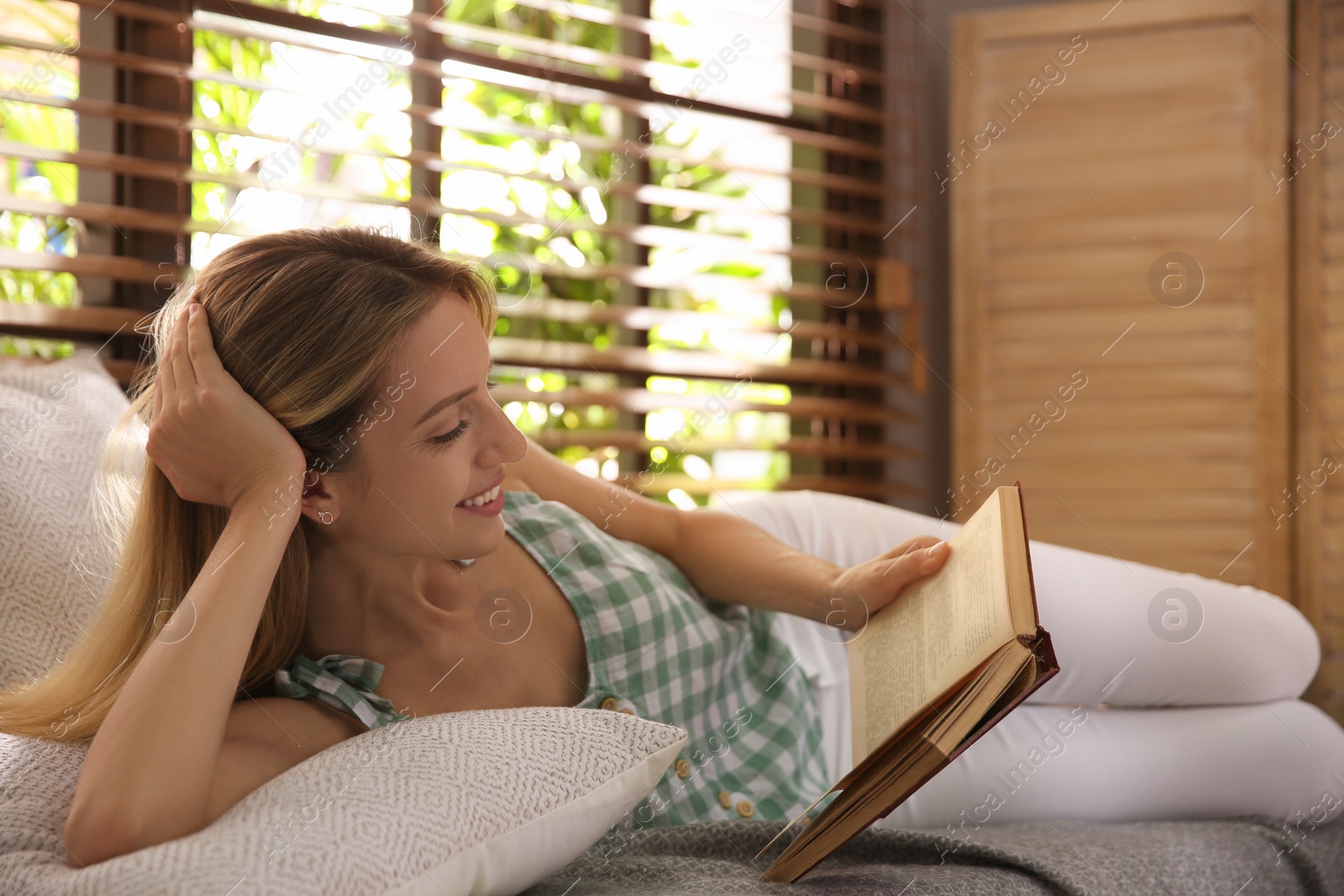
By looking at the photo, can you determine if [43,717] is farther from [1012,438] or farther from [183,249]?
[1012,438]

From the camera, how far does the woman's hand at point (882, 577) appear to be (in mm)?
886

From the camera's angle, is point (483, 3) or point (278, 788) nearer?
point (278, 788)

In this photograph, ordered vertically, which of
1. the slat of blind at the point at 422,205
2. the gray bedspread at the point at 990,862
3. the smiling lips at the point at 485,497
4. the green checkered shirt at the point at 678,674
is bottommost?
the gray bedspread at the point at 990,862

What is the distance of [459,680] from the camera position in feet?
3.37

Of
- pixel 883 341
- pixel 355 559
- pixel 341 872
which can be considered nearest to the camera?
pixel 341 872

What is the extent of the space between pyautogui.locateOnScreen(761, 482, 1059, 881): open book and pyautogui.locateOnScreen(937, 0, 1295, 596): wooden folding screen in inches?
64.6

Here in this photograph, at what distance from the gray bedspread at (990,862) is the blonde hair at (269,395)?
0.36 metres

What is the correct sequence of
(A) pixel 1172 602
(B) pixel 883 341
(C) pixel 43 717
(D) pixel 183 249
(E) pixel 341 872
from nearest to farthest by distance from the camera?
(E) pixel 341 872 → (C) pixel 43 717 → (A) pixel 1172 602 → (D) pixel 183 249 → (B) pixel 883 341

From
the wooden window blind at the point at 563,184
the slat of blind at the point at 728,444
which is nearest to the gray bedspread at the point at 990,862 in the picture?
the wooden window blind at the point at 563,184

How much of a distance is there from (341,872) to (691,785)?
492 millimetres

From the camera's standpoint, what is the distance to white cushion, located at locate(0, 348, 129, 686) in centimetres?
95

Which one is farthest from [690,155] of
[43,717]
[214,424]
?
[43,717]

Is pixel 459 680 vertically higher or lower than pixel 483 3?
lower

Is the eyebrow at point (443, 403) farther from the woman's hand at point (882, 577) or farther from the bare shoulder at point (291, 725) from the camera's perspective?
the woman's hand at point (882, 577)
